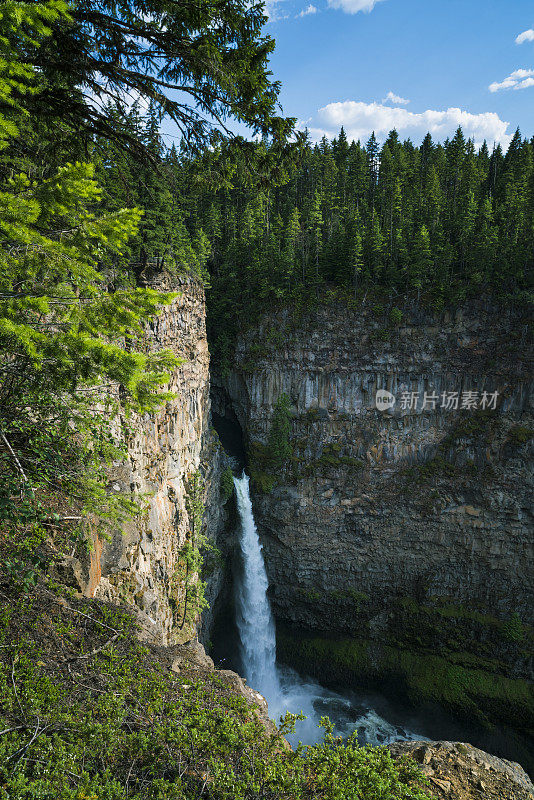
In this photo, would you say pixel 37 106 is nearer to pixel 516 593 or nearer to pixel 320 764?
pixel 320 764

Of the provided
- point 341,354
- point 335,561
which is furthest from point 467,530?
point 341,354

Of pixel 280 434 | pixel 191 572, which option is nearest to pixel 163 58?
pixel 191 572

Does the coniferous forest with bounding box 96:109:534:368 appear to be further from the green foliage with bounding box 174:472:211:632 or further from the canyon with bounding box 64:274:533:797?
the green foliage with bounding box 174:472:211:632

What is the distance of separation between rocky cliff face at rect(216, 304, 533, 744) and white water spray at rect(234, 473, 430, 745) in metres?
1.13

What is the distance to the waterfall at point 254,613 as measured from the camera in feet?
77.3

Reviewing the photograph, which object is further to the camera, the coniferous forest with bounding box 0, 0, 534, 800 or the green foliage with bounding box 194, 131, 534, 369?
the green foliage with bounding box 194, 131, 534, 369

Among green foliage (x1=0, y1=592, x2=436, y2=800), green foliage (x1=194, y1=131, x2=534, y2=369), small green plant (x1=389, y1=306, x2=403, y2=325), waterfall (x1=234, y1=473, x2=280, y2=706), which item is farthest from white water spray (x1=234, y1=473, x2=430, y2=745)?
green foliage (x1=0, y1=592, x2=436, y2=800)

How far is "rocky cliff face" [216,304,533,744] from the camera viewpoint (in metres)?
24.5

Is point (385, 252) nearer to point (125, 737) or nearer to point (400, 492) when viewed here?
point (400, 492)

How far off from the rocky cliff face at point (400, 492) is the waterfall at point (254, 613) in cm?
105

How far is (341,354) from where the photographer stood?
27.5 m

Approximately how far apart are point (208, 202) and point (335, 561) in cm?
3267

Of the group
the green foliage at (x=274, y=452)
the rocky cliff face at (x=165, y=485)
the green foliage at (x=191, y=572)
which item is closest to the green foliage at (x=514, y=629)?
the green foliage at (x=274, y=452)

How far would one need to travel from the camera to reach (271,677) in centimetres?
2417
